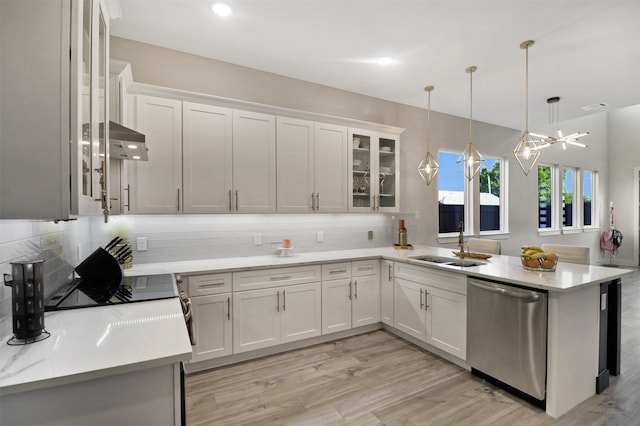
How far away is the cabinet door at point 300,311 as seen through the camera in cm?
298

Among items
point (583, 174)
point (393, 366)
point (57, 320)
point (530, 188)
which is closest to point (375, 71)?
point (393, 366)

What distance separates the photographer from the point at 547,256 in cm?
247

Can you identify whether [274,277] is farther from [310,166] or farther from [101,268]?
[101,268]

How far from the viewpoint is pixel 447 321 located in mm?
2789

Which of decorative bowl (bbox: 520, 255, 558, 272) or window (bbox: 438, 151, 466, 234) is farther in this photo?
window (bbox: 438, 151, 466, 234)

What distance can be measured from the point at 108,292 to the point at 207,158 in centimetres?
142

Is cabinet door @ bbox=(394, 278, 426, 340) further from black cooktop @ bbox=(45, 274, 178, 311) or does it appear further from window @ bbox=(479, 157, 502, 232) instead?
window @ bbox=(479, 157, 502, 232)

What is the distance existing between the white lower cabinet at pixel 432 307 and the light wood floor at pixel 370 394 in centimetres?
22

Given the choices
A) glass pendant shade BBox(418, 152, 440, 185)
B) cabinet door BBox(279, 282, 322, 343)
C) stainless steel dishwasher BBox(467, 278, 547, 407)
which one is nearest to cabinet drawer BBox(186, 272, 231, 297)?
cabinet door BBox(279, 282, 322, 343)

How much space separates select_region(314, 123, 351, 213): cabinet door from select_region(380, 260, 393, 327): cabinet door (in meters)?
0.81

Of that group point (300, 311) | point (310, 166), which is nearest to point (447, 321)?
point (300, 311)

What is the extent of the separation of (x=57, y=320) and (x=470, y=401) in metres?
2.62

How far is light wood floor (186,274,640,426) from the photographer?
82.3 inches

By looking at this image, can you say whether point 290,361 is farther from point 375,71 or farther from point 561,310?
point 375,71
